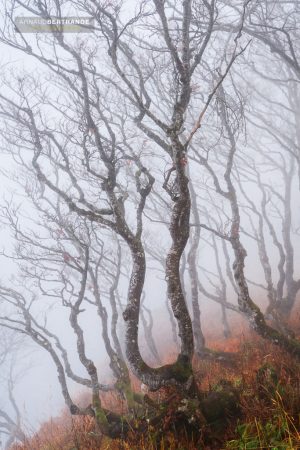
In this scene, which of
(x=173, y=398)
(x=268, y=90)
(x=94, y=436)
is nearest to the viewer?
(x=173, y=398)

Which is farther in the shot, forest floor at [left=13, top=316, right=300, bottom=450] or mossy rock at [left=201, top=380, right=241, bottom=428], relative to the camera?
mossy rock at [left=201, top=380, right=241, bottom=428]

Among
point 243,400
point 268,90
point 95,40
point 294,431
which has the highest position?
point 268,90

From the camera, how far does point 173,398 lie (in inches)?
212

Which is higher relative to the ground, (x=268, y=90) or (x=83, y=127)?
(x=268, y=90)

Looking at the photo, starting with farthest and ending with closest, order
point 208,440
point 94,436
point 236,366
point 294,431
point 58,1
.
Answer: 1. point 236,366
2. point 94,436
3. point 58,1
4. point 208,440
5. point 294,431

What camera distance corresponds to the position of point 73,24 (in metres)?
7.29

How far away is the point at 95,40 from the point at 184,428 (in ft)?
29.4

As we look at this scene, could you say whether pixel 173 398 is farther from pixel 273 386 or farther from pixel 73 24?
pixel 73 24

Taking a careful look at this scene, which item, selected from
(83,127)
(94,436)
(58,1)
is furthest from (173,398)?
(58,1)

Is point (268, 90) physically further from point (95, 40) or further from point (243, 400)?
point (243, 400)

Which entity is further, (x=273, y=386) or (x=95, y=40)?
(x=95, y=40)

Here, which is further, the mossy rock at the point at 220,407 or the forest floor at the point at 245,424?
the mossy rock at the point at 220,407

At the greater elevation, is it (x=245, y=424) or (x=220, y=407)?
(x=220, y=407)

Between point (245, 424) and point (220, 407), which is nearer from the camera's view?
point (245, 424)
